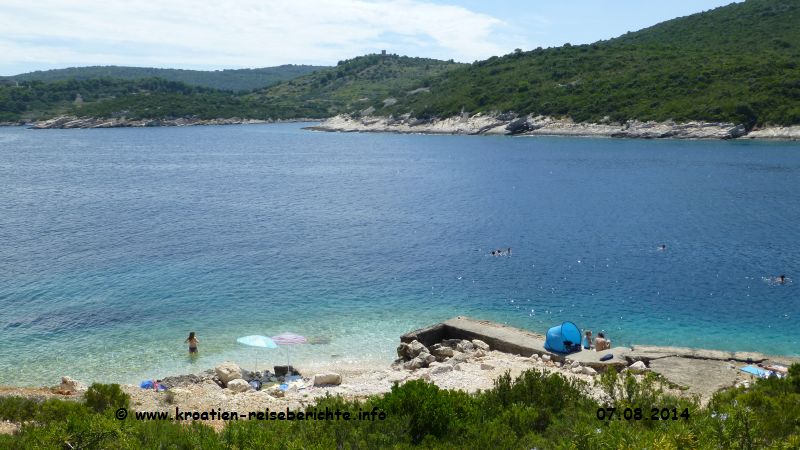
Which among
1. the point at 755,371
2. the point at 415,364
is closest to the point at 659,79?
the point at 755,371

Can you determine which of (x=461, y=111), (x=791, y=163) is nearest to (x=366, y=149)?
(x=461, y=111)

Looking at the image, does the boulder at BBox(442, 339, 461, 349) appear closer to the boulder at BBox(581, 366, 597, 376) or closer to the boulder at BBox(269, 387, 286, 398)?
the boulder at BBox(581, 366, 597, 376)

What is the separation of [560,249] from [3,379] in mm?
30221

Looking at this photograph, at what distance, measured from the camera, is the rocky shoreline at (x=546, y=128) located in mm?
100250

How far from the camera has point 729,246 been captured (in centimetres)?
3931

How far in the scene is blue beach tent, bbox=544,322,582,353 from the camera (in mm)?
21906

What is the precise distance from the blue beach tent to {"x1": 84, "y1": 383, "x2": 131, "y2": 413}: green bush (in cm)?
1360

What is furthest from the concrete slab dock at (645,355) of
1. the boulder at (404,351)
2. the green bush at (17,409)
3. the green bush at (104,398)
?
the green bush at (17,409)

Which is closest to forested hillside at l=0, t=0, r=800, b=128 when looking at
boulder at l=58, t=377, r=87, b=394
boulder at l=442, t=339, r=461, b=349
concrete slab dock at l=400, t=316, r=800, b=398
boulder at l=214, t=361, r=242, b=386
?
concrete slab dock at l=400, t=316, r=800, b=398

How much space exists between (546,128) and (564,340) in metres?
108

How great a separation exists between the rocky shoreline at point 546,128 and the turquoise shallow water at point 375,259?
20.0 metres

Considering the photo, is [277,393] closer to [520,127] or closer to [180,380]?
[180,380]

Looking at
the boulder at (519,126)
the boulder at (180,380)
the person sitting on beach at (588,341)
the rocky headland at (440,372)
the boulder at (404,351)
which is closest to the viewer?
the rocky headland at (440,372)

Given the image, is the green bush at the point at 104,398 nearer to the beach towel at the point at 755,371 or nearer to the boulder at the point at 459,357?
the boulder at the point at 459,357
